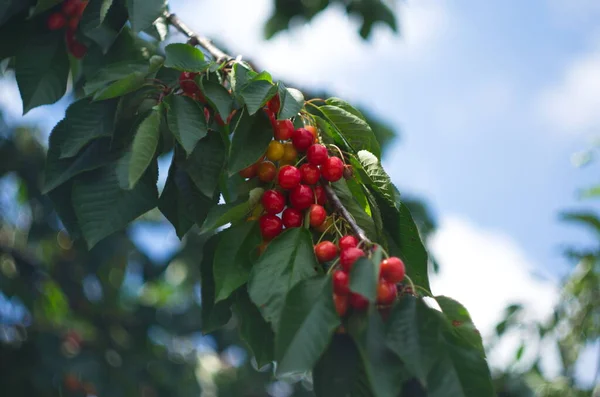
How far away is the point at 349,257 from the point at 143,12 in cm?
64

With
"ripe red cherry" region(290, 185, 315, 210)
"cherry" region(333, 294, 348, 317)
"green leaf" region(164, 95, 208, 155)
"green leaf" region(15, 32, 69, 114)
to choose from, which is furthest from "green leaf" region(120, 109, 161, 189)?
"green leaf" region(15, 32, 69, 114)

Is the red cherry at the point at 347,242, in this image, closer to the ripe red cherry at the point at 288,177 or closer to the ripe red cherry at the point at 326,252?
the ripe red cherry at the point at 326,252

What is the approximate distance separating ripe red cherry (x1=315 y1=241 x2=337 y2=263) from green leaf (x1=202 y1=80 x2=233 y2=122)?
0.92 feet

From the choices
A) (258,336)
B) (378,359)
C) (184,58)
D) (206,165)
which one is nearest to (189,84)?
(184,58)

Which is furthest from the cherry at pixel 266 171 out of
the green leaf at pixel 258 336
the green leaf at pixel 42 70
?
the green leaf at pixel 42 70

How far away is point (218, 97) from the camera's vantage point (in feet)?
3.85

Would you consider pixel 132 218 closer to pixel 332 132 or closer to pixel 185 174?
pixel 185 174

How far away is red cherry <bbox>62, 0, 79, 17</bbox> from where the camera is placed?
5.15 feet

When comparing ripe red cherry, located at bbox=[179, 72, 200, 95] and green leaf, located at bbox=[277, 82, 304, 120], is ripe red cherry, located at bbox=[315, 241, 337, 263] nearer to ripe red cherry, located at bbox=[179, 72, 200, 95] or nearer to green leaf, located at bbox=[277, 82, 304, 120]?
green leaf, located at bbox=[277, 82, 304, 120]

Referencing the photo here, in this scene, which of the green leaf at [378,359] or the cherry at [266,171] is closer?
the green leaf at [378,359]

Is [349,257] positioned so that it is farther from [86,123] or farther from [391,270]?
[86,123]

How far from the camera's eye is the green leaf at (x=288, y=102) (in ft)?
3.56

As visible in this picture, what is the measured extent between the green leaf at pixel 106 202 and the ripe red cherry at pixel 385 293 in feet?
1.44

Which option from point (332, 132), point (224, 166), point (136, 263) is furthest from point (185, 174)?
point (136, 263)
